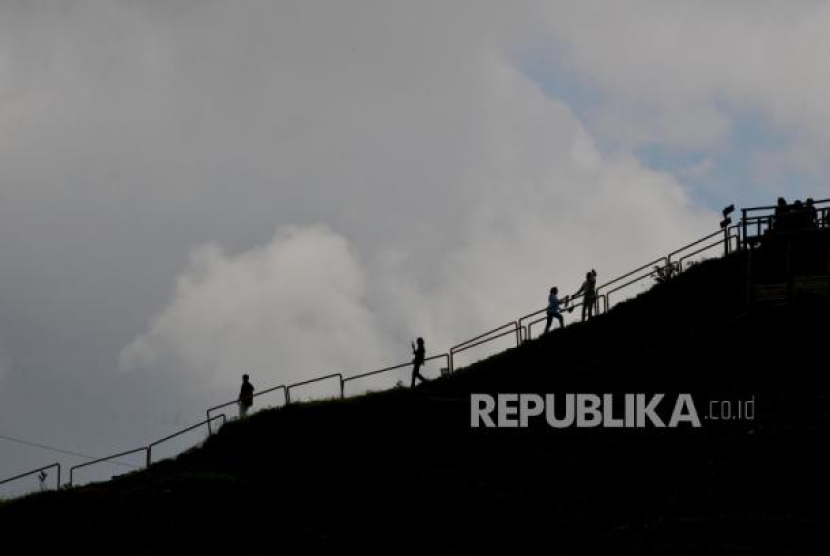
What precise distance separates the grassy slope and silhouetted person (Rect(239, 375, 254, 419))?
1.99m

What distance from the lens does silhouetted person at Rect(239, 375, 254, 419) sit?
46.9 metres

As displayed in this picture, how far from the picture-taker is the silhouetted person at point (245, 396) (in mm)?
46906

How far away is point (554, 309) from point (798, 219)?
7.96 meters

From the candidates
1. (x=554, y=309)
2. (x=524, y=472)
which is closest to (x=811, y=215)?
(x=554, y=309)

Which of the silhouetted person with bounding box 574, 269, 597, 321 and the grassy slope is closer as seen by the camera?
the grassy slope

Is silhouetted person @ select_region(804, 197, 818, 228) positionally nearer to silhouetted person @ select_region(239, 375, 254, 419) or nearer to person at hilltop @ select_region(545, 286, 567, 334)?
person at hilltop @ select_region(545, 286, 567, 334)

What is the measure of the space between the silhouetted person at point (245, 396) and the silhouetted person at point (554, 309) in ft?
31.0

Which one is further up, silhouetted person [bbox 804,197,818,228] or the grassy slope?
silhouetted person [bbox 804,197,818,228]

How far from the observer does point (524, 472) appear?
3772cm

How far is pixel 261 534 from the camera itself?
34938 mm

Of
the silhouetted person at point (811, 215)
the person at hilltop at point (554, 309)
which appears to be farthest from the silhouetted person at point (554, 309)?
the silhouetted person at point (811, 215)

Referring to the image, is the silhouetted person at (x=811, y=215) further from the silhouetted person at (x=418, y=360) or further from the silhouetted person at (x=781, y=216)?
the silhouetted person at (x=418, y=360)

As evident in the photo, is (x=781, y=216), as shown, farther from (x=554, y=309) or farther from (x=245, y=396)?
(x=245, y=396)

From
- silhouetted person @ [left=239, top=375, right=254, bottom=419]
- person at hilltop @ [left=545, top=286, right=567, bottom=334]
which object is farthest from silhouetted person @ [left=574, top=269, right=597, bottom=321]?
silhouetted person @ [left=239, top=375, right=254, bottom=419]
